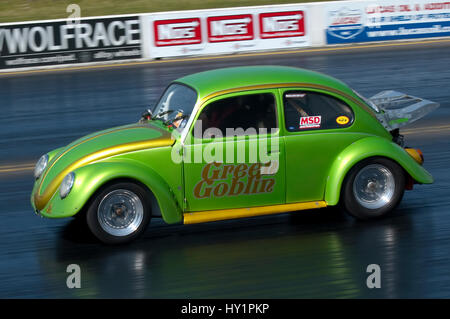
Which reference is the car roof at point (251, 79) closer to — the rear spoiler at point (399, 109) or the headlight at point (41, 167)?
the rear spoiler at point (399, 109)

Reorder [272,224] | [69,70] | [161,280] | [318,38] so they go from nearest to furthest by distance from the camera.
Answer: [161,280] → [272,224] → [69,70] → [318,38]

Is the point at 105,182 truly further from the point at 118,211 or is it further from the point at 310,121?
the point at 310,121

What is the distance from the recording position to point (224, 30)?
66.1 feet

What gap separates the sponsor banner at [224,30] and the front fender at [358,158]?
12733 mm

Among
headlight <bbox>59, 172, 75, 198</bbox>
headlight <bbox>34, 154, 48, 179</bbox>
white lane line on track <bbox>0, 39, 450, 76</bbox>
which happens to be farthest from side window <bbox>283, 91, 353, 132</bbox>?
white lane line on track <bbox>0, 39, 450, 76</bbox>

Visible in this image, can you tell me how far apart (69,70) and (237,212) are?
41.4 feet

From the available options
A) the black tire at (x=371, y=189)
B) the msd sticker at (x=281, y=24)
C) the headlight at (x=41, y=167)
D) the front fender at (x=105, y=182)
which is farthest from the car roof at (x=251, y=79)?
the msd sticker at (x=281, y=24)

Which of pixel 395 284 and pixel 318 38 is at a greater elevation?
pixel 318 38

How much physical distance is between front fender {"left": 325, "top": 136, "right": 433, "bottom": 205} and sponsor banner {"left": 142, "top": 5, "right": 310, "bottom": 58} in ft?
41.8

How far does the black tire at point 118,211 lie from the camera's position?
7.27 metres
